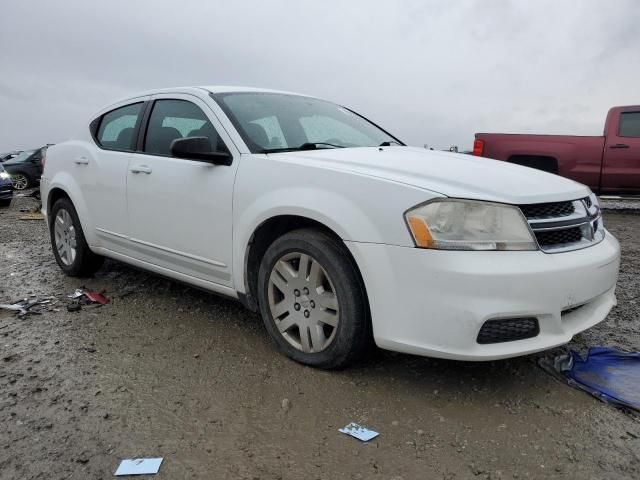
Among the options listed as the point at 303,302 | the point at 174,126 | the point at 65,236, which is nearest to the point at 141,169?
the point at 174,126

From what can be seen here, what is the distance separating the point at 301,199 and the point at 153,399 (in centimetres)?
125

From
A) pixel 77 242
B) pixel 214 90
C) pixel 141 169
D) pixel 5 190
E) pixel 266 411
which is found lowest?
pixel 5 190

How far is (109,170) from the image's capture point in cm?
425

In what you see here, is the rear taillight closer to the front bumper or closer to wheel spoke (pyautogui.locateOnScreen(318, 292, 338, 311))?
the front bumper

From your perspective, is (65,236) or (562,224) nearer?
(562,224)

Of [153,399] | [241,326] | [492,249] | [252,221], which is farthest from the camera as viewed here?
[241,326]

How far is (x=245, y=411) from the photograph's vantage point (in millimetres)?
2654

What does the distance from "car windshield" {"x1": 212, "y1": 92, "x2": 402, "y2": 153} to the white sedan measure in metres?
0.01

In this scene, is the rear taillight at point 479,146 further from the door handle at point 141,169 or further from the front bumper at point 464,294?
the front bumper at point 464,294

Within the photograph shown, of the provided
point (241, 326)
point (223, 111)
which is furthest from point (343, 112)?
point (241, 326)

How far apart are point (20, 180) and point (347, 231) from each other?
62.9 feet

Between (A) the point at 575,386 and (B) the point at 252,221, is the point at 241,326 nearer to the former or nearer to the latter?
(B) the point at 252,221

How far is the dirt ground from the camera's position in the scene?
87.7 inches

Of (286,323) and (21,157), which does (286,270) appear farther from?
(21,157)
